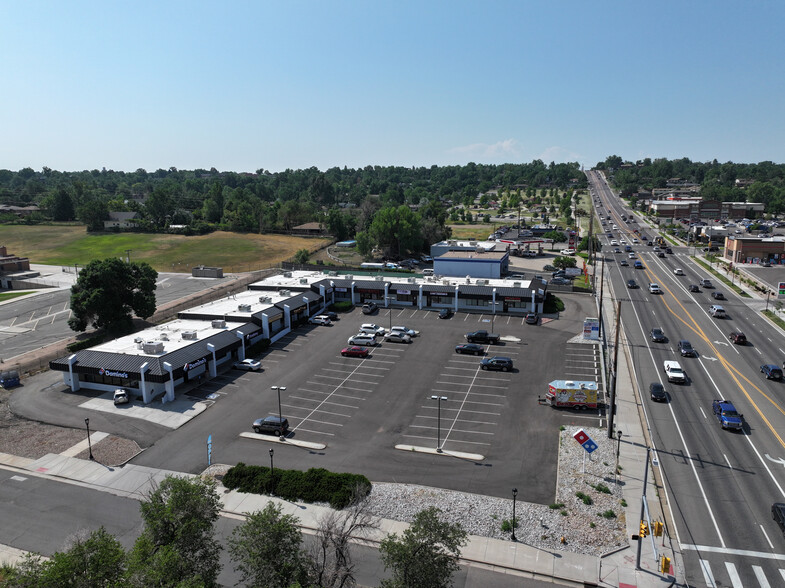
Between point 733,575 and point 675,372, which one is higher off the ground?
point 675,372

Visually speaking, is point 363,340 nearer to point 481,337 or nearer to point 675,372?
point 481,337

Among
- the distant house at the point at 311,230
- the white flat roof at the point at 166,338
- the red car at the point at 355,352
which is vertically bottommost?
the red car at the point at 355,352

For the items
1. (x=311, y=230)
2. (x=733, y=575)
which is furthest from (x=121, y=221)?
(x=733, y=575)

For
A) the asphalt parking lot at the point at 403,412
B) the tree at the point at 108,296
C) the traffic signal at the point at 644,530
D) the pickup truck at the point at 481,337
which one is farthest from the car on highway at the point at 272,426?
the tree at the point at 108,296

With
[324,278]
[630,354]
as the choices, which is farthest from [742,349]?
[324,278]

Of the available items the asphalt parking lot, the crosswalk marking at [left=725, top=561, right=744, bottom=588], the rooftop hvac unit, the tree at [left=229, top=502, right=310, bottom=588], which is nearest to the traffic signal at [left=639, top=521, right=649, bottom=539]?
the crosswalk marking at [left=725, top=561, right=744, bottom=588]

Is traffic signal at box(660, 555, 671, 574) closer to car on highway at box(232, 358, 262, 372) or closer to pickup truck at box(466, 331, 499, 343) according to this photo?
pickup truck at box(466, 331, 499, 343)

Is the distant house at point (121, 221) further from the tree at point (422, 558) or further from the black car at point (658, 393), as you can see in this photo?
the tree at point (422, 558)

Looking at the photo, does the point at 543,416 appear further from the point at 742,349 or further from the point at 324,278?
the point at 324,278
